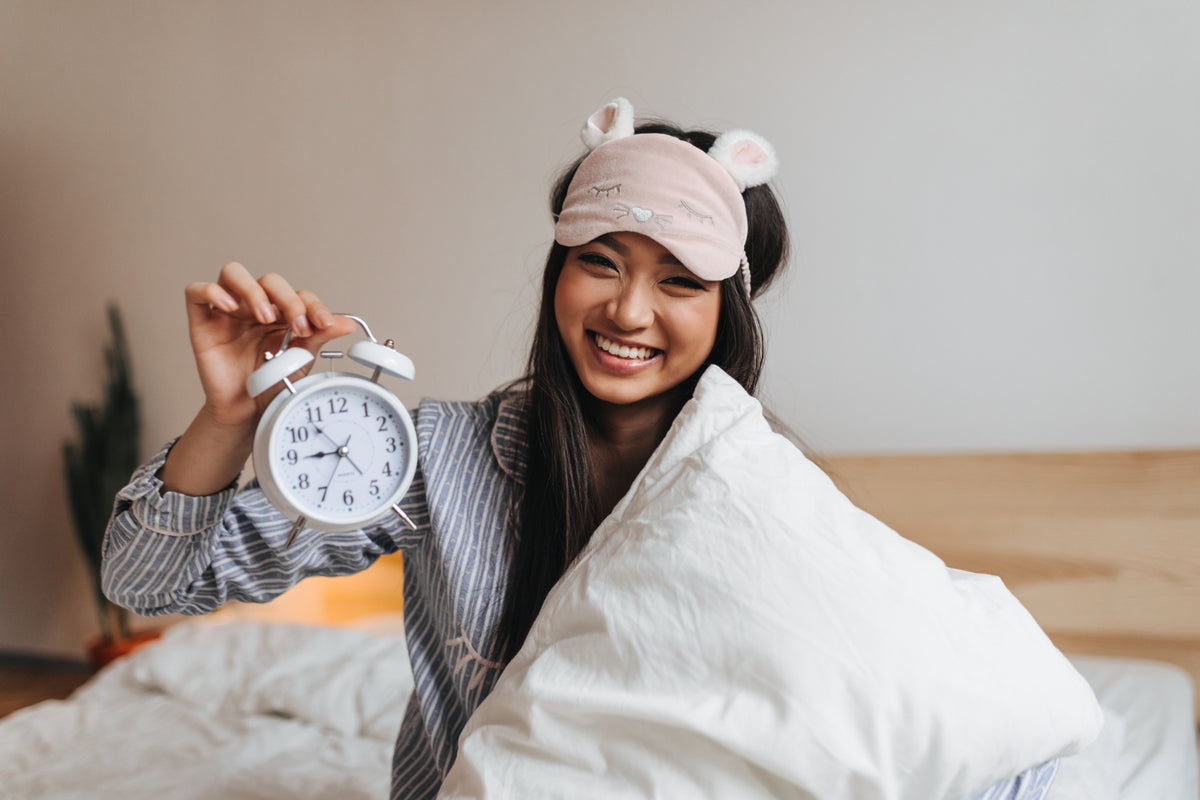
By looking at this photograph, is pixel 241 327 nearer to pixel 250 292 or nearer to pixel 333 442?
pixel 250 292

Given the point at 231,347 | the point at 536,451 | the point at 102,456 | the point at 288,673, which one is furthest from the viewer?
the point at 102,456

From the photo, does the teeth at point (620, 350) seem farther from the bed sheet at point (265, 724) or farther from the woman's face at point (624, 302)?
the bed sheet at point (265, 724)

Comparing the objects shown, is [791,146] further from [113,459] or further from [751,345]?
[113,459]

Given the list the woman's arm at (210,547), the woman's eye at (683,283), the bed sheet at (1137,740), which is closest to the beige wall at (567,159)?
the bed sheet at (1137,740)

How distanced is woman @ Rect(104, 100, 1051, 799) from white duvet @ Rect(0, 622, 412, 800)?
17.8 inches

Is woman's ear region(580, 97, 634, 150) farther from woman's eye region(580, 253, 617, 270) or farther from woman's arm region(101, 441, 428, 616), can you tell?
woman's arm region(101, 441, 428, 616)

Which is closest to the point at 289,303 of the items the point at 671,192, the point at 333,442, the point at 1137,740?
the point at 333,442

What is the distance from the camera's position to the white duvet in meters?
1.50

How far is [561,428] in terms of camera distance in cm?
115

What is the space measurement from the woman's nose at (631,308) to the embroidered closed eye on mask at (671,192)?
6 cm

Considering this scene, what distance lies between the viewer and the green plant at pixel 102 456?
2.98 meters

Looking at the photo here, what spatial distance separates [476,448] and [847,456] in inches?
40.9

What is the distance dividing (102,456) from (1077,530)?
2.80 meters

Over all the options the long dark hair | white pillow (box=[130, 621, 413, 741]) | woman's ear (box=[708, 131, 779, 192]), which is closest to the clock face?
the long dark hair
